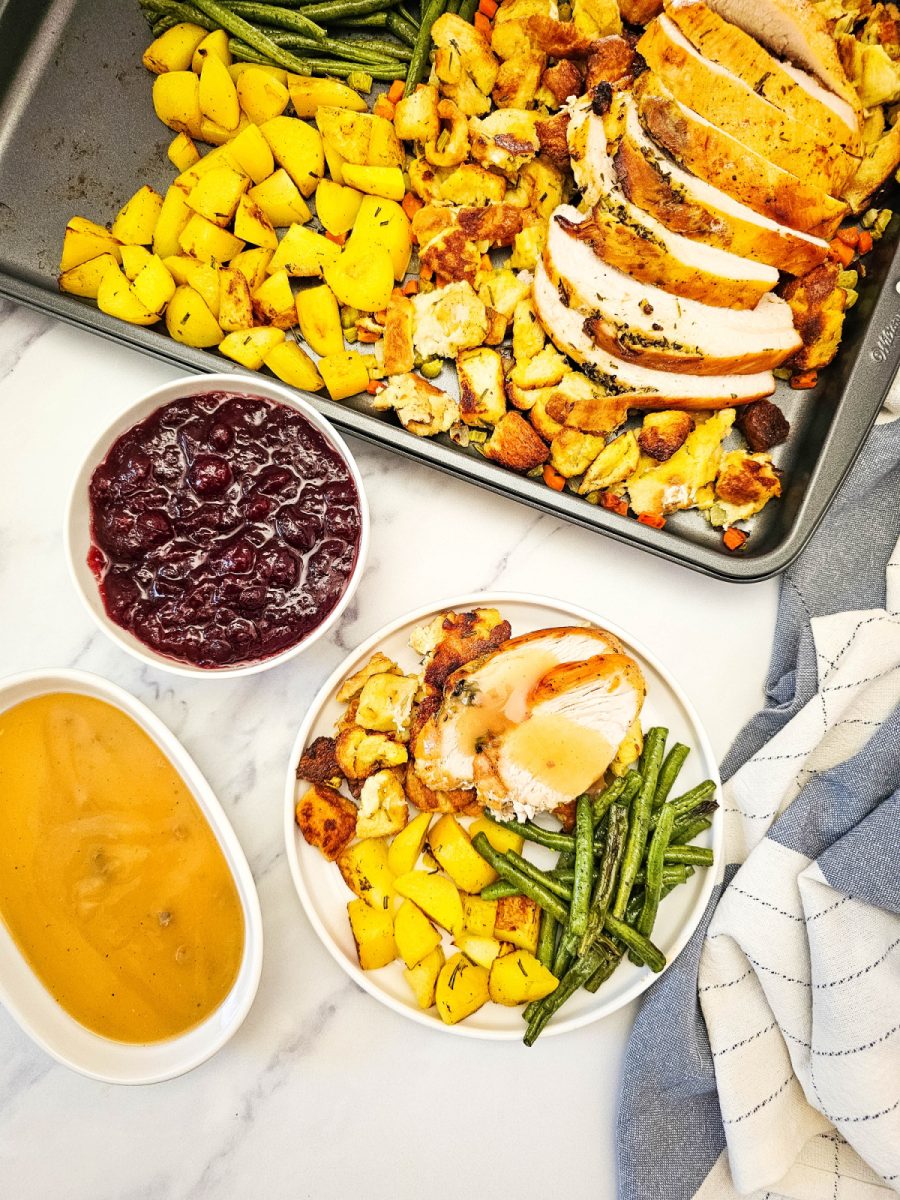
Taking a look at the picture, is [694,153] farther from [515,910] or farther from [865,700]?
[515,910]

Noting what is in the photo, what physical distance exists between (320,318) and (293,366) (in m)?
0.17

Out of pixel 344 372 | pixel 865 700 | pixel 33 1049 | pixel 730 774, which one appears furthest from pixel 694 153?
pixel 33 1049

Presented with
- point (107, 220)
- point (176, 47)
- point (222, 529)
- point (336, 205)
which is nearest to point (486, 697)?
point (222, 529)

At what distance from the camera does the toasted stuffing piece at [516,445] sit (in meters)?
2.42

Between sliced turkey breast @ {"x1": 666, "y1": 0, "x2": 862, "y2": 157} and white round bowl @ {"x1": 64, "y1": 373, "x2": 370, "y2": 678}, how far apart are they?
1.43 metres

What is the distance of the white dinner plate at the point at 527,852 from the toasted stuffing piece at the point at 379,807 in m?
0.18

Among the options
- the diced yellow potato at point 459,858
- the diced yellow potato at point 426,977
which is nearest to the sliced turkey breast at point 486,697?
the diced yellow potato at point 459,858

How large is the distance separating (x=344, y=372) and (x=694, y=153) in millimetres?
1090

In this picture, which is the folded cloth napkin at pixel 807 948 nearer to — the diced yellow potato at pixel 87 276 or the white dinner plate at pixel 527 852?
the white dinner plate at pixel 527 852

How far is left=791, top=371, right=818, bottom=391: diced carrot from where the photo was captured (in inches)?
99.7

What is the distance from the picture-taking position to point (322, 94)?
251 centimetres

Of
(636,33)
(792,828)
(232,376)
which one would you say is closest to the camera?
(232,376)

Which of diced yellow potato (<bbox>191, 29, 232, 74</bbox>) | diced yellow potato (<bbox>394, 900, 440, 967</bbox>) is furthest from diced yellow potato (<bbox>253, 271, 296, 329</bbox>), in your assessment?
diced yellow potato (<bbox>394, 900, 440, 967</bbox>)

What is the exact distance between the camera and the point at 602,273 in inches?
94.2
